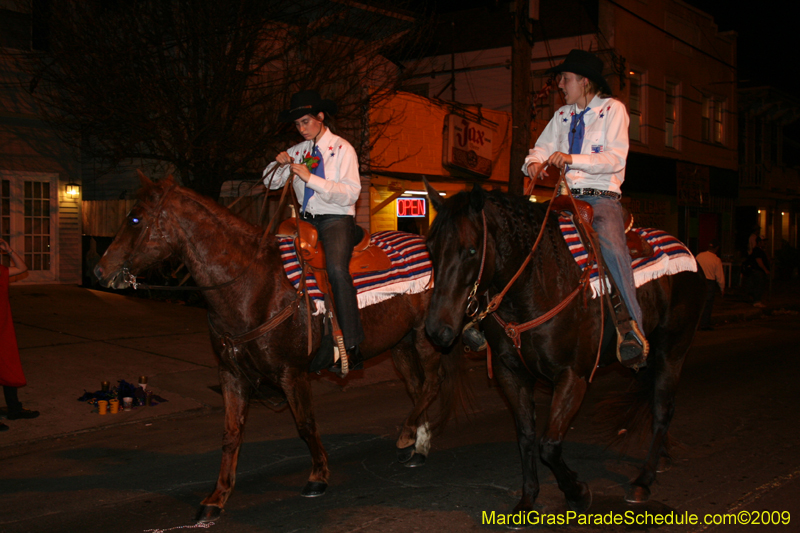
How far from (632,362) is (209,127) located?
7.67 meters

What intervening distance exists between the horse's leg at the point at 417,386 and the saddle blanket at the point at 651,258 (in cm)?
178

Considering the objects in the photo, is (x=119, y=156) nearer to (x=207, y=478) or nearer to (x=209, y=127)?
(x=209, y=127)

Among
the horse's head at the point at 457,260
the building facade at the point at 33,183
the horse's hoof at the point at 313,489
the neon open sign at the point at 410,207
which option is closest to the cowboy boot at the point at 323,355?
the horse's hoof at the point at 313,489

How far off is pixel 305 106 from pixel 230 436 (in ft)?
8.17

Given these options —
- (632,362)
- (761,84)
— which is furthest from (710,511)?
(761,84)

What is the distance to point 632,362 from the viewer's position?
458 centimetres

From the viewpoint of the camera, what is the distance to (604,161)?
14.1 ft

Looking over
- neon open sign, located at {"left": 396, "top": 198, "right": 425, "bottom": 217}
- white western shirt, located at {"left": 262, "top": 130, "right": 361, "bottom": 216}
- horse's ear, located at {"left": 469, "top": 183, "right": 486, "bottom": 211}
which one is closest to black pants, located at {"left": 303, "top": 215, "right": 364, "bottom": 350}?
white western shirt, located at {"left": 262, "top": 130, "right": 361, "bottom": 216}

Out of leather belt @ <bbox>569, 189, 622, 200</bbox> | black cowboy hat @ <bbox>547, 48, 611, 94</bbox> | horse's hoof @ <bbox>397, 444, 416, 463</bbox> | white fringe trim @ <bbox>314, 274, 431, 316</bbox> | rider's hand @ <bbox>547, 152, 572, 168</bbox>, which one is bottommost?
horse's hoof @ <bbox>397, 444, 416, 463</bbox>

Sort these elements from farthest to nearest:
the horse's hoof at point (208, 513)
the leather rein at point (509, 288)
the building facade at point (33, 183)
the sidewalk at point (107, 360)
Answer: the building facade at point (33, 183) → the sidewalk at point (107, 360) → the horse's hoof at point (208, 513) → the leather rein at point (509, 288)

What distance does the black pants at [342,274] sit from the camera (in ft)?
15.9

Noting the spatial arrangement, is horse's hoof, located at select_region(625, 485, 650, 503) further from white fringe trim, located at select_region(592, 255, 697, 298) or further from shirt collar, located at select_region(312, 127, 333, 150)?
shirt collar, located at select_region(312, 127, 333, 150)

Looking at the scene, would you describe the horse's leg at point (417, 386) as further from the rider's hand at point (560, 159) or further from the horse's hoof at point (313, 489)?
the rider's hand at point (560, 159)

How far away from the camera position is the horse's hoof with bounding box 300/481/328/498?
15.3 feet
